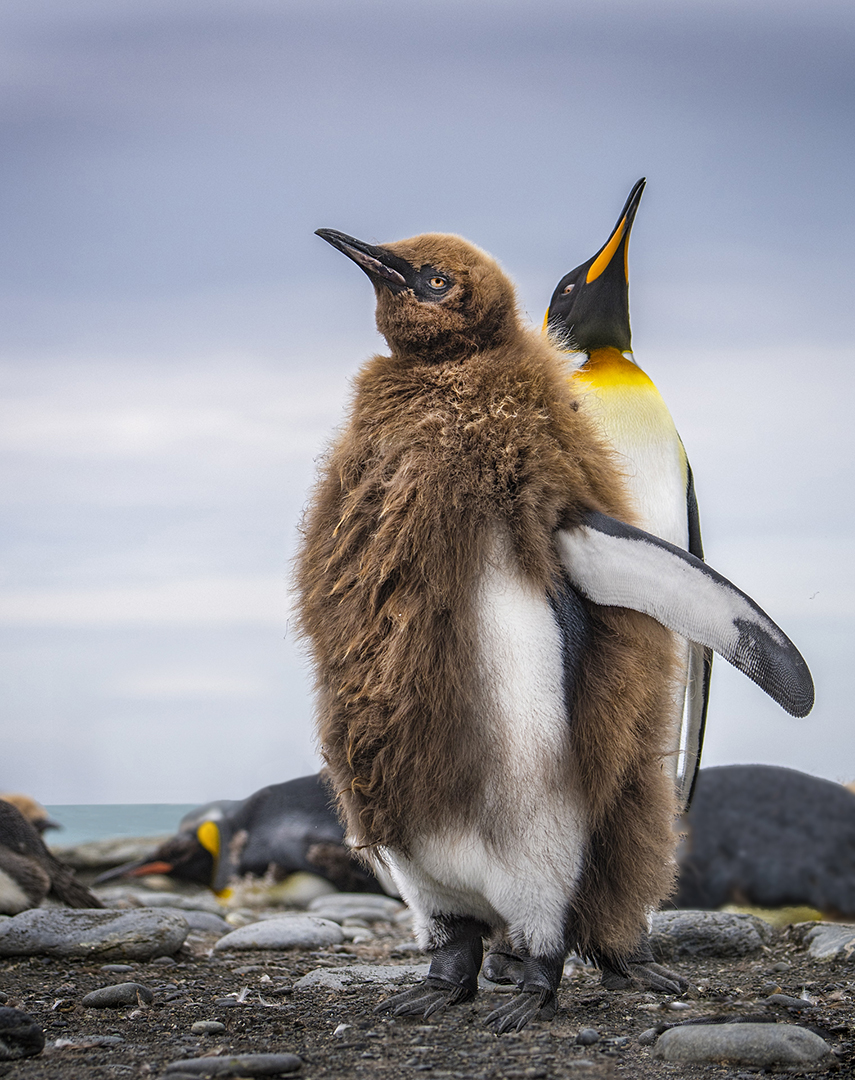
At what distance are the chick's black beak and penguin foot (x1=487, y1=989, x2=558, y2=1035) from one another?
142cm

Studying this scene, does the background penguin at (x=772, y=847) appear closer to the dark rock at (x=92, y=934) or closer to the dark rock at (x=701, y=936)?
the dark rock at (x=701, y=936)

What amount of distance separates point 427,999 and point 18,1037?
0.78 m

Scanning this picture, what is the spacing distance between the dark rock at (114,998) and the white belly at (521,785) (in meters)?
0.92

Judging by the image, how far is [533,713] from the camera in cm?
194

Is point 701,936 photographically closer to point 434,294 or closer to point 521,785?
point 521,785

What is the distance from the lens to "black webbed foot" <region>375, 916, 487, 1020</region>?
84.7 inches

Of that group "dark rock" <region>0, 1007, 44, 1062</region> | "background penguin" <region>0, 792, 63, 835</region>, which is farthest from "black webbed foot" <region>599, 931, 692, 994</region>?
"background penguin" <region>0, 792, 63, 835</region>

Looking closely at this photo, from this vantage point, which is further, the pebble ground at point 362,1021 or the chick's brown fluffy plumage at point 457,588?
the chick's brown fluffy plumage at point 457,588

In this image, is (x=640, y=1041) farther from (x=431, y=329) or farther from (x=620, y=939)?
(x=431, y=329)

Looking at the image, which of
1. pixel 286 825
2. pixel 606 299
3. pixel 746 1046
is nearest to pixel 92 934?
pixel 746 1046

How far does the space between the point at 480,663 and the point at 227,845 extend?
4582 mm

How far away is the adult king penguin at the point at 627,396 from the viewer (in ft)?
9.45

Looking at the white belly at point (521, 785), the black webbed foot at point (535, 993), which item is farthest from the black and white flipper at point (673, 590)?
the black webbed foot at point (535, 993)

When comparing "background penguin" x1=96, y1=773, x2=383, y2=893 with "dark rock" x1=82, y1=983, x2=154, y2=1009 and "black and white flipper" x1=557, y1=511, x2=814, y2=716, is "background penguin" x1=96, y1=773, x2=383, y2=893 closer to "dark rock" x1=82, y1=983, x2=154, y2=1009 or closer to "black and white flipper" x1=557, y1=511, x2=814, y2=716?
"dark rock" x1=82, y1=983, x2=154, y2=1009
